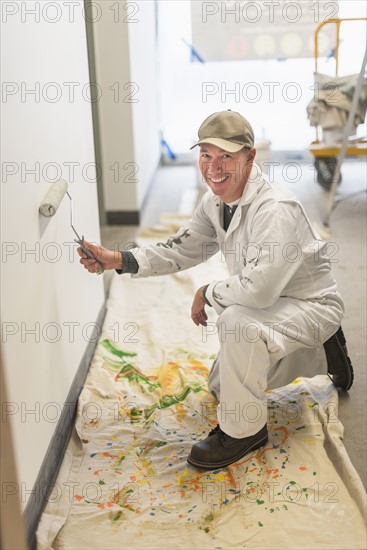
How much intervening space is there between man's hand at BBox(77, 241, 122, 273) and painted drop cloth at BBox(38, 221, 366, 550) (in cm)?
49

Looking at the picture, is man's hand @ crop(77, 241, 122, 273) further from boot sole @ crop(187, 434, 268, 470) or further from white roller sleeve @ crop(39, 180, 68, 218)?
boot sole @ crop(187, 434, 268, 470)

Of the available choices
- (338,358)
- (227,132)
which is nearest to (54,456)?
(338,358)

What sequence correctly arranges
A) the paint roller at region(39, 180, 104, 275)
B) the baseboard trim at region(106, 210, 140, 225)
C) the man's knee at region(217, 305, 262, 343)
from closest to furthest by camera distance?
1. the paint roller at region(39, 180, 104, 275)
2. the man's knee at region(217, 305, 262, 343)
3. the baseboard trim at region(106, 210, 140, 225)

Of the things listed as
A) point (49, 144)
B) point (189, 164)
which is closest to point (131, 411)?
point (49, 144)

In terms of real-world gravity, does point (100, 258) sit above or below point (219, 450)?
above

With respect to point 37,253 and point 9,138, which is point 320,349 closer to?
point 37,253

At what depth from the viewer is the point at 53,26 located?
2.35 meters

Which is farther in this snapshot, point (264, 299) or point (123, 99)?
point (123, 99)

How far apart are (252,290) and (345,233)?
7.31ft

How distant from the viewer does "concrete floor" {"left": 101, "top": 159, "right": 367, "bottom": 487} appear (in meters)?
2.64

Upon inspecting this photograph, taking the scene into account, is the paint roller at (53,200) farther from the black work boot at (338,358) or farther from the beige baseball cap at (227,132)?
the black work boot at (338,358)

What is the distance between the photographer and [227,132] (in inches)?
92.4

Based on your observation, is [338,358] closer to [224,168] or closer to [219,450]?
[219,450]

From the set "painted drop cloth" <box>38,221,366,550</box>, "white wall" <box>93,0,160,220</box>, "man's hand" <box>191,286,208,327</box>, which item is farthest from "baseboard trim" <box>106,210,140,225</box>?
"man's hand" <box>191,286,208,327</box>
